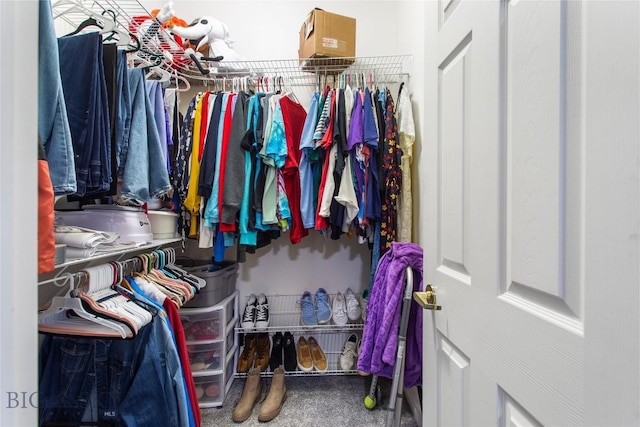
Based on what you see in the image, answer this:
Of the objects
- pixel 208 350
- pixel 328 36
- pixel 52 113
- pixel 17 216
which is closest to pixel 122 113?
pixel 52 113

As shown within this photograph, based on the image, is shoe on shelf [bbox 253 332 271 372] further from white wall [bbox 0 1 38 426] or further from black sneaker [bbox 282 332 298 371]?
white wall [bbox 0 1 38 426]

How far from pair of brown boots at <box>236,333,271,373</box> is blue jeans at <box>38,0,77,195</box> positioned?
54.9 inches

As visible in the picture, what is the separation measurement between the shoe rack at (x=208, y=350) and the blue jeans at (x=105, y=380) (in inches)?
23.1

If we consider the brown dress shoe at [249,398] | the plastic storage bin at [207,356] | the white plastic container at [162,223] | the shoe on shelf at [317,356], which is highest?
the white plastic container at [162,223]

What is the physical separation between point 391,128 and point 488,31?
886mm

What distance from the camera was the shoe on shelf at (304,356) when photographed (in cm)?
169

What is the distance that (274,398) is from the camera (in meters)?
1.50

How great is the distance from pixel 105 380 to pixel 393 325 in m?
1.06

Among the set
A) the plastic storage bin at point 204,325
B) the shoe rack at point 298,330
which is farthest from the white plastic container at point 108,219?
the shoe rack at point 298,330

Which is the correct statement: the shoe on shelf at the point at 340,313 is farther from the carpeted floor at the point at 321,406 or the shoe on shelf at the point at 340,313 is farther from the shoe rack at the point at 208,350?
the shoe rack at the point at 208,350

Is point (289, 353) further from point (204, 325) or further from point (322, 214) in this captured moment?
point (322, 214)

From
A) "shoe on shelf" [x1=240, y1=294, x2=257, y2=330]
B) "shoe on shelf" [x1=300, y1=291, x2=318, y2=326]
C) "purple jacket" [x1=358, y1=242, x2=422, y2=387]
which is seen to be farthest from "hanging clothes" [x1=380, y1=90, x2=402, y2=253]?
"shoe on shelf" [x1=240, y1=294, x2=257, y2=330]

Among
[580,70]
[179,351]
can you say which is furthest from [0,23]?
[179,351]

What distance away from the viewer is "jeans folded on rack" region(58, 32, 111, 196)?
0.88 m
